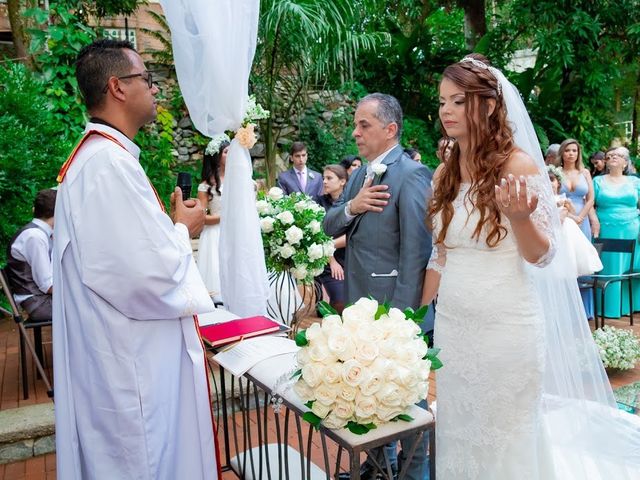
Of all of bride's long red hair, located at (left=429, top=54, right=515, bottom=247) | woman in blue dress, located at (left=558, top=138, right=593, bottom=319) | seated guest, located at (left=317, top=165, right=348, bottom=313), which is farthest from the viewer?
woman in blue dress, located at (left=558, top=138, right=593, bottom=319)

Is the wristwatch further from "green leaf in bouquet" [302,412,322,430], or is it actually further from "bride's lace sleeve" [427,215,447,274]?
"green leaf in bouquet" [302,412,322,430]

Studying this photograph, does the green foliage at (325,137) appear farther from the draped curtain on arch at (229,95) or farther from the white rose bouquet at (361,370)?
the white rose bouquet at (361,370)

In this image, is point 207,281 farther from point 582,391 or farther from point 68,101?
point 68,101

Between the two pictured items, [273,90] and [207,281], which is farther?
[273,90]

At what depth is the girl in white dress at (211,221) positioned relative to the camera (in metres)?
5.38

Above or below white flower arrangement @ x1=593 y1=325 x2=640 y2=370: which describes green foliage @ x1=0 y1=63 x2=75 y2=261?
above

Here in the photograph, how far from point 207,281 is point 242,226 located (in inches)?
66.2

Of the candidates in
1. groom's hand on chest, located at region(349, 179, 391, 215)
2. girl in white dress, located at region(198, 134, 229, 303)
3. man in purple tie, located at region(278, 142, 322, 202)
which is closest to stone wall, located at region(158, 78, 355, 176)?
man in purple tie, located at region(278, 142, 322, 202)

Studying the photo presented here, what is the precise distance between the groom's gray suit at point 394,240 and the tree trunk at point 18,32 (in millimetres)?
6954

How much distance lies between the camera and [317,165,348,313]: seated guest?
5.93m

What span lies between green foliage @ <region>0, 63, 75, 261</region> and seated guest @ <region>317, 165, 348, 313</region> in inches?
131

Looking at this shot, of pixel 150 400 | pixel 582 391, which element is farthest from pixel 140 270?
pixel 582 391

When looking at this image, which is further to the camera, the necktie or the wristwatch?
the necktie

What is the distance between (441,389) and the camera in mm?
2793
